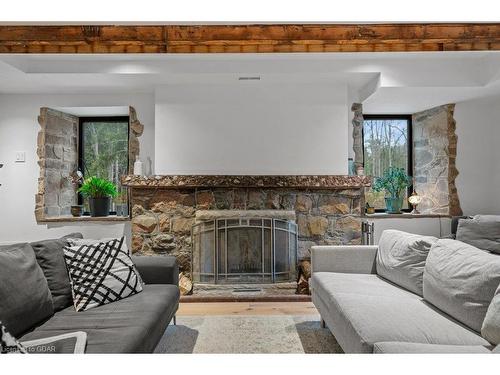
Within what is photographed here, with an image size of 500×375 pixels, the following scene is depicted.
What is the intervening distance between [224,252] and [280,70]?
1.84 meters

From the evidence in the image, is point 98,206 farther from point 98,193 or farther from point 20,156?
point 20,156

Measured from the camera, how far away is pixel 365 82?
3.79m

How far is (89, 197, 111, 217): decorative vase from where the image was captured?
400cm

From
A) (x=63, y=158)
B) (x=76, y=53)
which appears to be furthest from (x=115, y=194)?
(x=76, y=53)

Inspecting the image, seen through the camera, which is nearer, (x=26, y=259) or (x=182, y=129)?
(x=26, y=259)

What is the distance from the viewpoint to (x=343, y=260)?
2.86 metres

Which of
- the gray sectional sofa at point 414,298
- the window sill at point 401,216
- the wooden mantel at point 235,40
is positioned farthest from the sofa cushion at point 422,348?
the window sill at point 401,216

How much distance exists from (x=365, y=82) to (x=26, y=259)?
330 cm

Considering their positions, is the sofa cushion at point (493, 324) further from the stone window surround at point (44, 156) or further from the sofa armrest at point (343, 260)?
the stone window surround at point (44, 156)

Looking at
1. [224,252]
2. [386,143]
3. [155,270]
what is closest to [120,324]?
[155,270]

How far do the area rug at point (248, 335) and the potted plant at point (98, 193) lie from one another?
5.29ft

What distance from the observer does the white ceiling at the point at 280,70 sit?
11.1ft

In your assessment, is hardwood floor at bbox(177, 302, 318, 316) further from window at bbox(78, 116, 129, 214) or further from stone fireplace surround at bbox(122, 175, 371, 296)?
window at bbox(78, 116, 129, 214)
